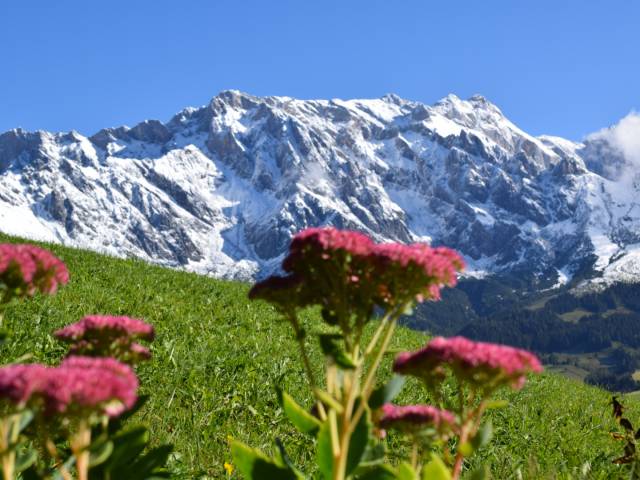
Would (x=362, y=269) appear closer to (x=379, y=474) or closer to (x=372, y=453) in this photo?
(x=372, y=453)

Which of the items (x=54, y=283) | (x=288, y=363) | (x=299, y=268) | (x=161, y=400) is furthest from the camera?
(x=288, y=363)

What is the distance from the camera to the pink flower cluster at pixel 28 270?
293 centimetres

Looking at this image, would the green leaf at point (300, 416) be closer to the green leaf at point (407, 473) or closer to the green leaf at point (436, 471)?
the green leaf at point (407, 473)

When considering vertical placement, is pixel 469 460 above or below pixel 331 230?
below

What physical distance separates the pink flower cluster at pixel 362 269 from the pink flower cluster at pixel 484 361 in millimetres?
346

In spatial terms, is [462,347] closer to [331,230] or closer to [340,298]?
[340,298]

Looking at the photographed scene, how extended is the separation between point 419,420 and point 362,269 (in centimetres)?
84

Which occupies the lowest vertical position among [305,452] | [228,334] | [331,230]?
[305,452]

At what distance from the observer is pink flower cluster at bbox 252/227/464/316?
10.4 feet

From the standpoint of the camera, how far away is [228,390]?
9.30 metres

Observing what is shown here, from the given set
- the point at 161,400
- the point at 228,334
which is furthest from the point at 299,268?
the point at 228,334

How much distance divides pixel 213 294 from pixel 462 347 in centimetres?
1617

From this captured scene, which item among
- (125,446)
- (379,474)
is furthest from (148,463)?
(379,474)

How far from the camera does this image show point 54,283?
3238 mm
